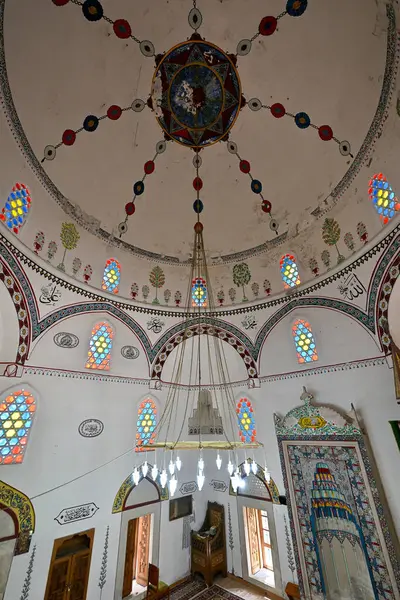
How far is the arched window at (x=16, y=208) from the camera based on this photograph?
588 cm

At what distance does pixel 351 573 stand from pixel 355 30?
35.8ft

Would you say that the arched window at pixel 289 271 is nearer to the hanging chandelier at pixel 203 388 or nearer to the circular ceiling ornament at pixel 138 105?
the hanging chandelier at pixel 203 388

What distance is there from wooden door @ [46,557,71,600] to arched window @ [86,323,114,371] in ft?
13.6

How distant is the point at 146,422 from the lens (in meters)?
8.08

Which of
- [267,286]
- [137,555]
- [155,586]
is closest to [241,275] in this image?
[267,286]

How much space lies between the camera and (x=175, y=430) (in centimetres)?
869

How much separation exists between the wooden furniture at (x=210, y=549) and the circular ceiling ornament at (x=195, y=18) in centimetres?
1223

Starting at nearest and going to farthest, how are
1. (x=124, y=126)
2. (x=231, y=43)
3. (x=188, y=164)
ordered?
(x=231, y=43) < (x=124, y=126) < (x=188, y=164)

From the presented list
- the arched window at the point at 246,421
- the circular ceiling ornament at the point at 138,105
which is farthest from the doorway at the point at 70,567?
the circular ceiling ornament at the point at 138,105

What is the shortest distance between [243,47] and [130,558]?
12.6 metres

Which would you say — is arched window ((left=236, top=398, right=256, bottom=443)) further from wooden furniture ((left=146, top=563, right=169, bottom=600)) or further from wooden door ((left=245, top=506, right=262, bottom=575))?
wooden furniture ((left=146, top=563, right=169, bottom=600))

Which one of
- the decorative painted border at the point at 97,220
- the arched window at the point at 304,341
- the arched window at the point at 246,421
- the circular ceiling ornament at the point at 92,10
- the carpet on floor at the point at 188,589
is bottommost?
the carpet on floor at the point at 188,589

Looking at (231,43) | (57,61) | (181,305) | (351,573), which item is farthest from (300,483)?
(57,61)

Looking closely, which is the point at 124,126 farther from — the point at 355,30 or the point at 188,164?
the point at 355,30
